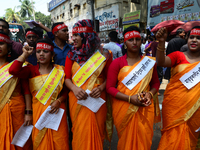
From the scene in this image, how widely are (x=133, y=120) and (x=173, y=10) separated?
10.2 m

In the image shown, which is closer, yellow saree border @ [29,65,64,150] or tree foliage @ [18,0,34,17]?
yellow saree border @ [29,65,64,150]

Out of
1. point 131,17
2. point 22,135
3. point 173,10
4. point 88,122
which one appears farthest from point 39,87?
point 131,17

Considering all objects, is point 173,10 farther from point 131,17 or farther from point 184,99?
point 184,99

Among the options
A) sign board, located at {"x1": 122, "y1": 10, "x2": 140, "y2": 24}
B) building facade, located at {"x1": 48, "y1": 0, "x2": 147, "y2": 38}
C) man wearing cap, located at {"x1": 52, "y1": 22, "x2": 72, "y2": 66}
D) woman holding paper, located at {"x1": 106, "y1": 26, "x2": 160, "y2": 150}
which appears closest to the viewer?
woman holding paper, located at {"x1": 106, "y1": 26, "x2": 160, "y2": 150}

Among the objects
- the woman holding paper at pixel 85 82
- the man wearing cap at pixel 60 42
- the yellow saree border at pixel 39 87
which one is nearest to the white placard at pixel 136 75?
the woman holding paper at pixel 85 82

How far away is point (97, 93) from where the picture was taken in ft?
6.11

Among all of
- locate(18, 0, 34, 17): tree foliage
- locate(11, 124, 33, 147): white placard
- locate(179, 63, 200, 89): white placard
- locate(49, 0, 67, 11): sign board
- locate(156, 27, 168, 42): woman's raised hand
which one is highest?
locate(18, 0, 34, 17): tree foliage

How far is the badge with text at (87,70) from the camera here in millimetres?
1930

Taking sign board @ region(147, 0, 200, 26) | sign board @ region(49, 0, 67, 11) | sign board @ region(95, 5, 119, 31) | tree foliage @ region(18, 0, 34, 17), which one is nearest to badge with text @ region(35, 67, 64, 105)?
sign board @ region(147, 0, 200, 26)

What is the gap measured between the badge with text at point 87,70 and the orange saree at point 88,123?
4 centimetres

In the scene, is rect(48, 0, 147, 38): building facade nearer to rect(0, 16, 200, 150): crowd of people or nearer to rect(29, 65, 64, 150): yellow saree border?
rect(0, 16, 200, 150): crowd of people

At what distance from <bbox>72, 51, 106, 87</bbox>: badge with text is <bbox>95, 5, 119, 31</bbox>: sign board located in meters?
12.1

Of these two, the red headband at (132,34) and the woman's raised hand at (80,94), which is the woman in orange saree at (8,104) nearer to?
the woman's raised hand at (80,94)

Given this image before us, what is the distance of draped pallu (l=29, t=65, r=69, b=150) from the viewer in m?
1.84
